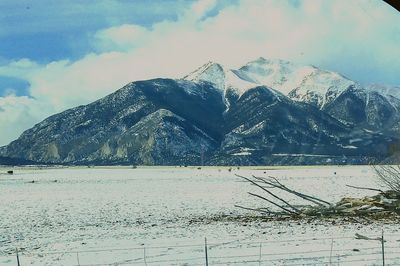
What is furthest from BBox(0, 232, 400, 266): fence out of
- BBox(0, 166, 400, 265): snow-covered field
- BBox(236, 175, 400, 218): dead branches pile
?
BBox(236, 175, 400, 218): dead branches pile

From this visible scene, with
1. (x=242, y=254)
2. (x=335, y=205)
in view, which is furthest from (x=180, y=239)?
(x=335, y=205)

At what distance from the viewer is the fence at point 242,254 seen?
17.5 m

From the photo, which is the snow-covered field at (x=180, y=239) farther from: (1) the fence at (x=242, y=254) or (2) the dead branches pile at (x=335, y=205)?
(2) the dead branches pile at (x=335, y=205)

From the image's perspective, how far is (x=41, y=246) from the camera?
24.3m

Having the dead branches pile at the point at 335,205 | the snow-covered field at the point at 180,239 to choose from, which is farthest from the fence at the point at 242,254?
the dead branches pile at the point at 335,205

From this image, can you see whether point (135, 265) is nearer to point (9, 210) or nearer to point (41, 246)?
point (41, 246)

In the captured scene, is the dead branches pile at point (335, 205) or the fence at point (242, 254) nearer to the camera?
the dead branches pile at point (335, 205)

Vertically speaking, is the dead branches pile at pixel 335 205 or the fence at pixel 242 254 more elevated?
the dead branches pile at pixel 335 205

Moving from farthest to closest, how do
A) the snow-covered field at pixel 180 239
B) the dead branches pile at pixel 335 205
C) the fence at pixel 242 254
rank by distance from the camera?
1. the snow-covered field at pixel 180 239
2. the fence at pixel 242 254
3. the dead branches pile at pixel 335 205

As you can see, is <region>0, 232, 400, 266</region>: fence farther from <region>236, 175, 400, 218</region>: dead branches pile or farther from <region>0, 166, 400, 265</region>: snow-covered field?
<region>236, 175, 400, 218</region>: dead branches pile

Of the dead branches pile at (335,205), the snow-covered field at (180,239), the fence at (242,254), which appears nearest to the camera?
the dead branches pile at (335,205)

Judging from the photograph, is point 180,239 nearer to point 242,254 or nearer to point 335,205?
point 242,254

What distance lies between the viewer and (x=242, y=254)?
19.5 m

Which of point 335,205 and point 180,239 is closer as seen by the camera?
point 335,205
